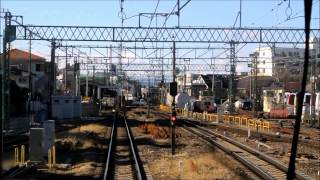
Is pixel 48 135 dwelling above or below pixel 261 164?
above

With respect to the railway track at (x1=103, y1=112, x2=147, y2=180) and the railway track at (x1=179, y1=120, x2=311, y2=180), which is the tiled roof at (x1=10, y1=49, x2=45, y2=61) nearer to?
the railway track at (x1=103, y1=112, x2=147, y2=180)

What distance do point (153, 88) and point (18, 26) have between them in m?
128

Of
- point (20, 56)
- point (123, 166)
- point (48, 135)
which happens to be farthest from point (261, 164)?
point (20, 56)

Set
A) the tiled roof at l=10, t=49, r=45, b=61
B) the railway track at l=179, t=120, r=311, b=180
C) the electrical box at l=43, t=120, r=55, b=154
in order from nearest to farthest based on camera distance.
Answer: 1. the railway track at l=179, t=120, r=311, b=180
2. the electrical box at l=43, t=120, r=55, b=154
3. the tiled roof at l=10, t=49, r=45, b=61

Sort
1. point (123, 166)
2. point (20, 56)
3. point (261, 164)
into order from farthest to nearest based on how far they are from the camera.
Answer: point (20, 56)
point (123, 166)
point (261, 164)

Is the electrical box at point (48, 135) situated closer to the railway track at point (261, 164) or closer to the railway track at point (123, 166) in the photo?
the railway track at point (123, 166)

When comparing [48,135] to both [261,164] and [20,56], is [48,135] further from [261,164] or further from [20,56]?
[20,56]

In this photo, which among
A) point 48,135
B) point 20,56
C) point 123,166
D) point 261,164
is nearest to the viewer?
point 261,164

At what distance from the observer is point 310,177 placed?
16.9 meters

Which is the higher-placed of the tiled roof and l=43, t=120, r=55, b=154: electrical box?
the tiled roof

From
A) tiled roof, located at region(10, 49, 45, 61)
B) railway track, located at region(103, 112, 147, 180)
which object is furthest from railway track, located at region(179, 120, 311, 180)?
tiled roof, located at region(10, 49, 45, 61)

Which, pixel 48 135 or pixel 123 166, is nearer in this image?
pixel 123 166

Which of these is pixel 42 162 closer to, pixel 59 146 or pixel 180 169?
pixel 180 169

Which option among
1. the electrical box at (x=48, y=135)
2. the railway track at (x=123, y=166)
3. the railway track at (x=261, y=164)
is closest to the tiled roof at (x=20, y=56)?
the railway track at (x=123, y=166)
